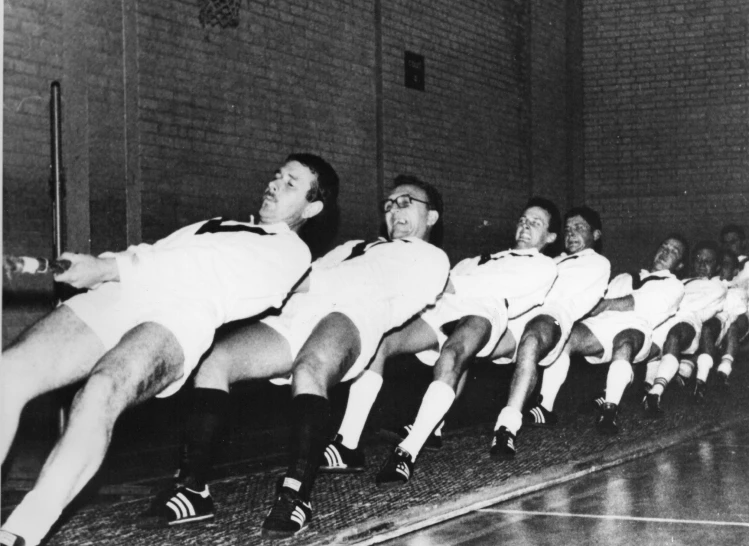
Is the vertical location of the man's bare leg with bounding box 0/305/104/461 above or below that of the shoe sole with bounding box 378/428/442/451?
above

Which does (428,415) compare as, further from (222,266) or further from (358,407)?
(222,266)

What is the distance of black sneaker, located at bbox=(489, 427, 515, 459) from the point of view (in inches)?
200

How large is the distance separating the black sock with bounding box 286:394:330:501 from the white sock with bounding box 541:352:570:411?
3.09 metres

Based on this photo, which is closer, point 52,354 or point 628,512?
point 52,354

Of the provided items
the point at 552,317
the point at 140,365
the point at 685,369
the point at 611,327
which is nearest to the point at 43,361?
the point at 140,365

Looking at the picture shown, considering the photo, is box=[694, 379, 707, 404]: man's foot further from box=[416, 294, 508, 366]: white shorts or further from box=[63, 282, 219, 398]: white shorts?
box=[63, 282, 219, 398]: white shorts

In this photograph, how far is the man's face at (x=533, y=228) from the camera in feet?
20.4

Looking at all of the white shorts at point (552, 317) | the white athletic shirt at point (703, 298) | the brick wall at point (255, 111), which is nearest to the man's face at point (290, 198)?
the white shorts at point (552, 317)

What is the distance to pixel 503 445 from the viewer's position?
510 centimetres

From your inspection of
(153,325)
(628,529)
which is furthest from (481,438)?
(153,325)

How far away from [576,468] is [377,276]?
1.44 meters

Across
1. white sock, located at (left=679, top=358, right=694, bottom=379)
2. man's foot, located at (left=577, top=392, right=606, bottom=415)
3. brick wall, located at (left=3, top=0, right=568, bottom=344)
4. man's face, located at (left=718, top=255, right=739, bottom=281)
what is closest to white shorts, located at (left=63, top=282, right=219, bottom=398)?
brick wall, located at (left=3, top=0, right=568, bottom=344)

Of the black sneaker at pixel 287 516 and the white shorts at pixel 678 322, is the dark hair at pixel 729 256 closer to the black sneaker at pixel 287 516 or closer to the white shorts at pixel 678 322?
the white shorts at pixel 678 322

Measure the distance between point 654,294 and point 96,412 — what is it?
507 cm
